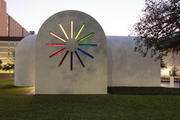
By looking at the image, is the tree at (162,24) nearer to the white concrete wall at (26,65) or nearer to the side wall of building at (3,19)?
the white concrete wall at (26,65)

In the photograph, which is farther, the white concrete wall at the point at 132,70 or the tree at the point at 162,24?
the white concrete wall at the point at 132,70

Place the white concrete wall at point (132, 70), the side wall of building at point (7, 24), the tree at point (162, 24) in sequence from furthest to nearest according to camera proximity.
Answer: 1. the side wall of building at point (7, 24)
2. the white concrete wall at point (132, 70)
3. the tree at point (162, 24)

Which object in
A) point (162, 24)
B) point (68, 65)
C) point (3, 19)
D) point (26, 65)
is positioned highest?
point (3, 19)

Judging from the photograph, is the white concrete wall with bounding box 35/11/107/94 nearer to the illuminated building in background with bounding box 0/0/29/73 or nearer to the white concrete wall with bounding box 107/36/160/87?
the white concrete wall with bounding box 107/36/160/87

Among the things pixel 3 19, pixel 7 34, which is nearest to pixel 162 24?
pixel 3 19

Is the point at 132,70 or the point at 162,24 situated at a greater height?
the point at 162,24

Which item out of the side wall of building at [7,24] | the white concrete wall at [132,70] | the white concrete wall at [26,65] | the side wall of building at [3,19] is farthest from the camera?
the side wall of building at [7,24]

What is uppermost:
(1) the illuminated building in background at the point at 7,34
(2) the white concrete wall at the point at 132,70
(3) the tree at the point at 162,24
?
(1) the illuminated building in background at the point at 7,34

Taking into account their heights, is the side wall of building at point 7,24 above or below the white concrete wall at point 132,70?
above

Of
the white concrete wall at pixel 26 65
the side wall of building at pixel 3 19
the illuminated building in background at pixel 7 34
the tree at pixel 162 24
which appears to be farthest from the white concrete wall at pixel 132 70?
the side wall of building at pixel 3 19

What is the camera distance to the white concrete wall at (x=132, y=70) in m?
15.3

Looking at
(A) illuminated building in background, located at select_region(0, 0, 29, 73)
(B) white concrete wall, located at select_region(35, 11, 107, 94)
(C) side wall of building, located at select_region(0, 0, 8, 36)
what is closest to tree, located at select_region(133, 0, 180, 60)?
(B) white concrete wall, located at select_region(35, 11, 107, 94)

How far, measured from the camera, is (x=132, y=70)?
15.3 m

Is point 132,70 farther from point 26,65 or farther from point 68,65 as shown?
point 26,65
